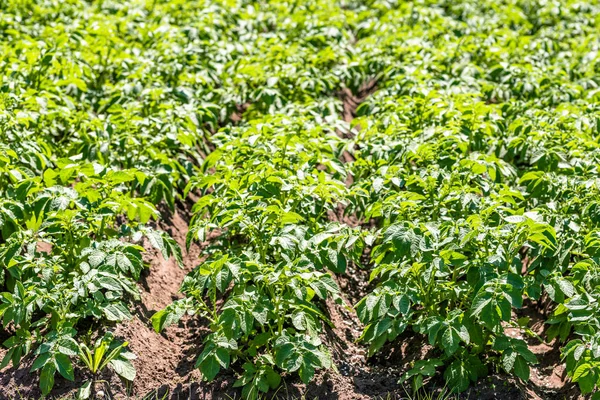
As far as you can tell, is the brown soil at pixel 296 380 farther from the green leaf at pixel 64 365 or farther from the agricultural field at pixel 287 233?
the green leaf at pixel 64 365

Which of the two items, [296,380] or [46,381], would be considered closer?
[46,381]

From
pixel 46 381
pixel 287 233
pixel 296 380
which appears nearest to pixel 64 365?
pixel 46 381

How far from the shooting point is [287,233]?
4.11 metres

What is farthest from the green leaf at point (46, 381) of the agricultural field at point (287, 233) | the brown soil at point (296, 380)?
the brown soil at point (296, 380)

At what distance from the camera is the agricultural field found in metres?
3.88

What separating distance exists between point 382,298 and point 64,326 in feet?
4.81

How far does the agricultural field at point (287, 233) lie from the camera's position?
12.7 ft

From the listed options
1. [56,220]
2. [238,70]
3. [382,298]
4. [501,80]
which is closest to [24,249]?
[56,220]

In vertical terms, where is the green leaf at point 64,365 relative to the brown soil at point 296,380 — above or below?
above

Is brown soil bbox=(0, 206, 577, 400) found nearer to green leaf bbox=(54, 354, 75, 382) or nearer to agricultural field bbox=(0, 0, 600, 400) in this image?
agricultural field bbox=(0, 0, 600, 400)

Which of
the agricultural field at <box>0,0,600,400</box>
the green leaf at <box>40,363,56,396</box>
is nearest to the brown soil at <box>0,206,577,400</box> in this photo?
the agricultural field at <box>0,0,600,400</box>

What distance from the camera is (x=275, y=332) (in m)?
4.03

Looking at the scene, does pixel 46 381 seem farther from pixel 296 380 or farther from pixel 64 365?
pixel 296 380

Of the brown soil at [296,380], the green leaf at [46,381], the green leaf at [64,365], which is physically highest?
the green leaf at [64,365]
